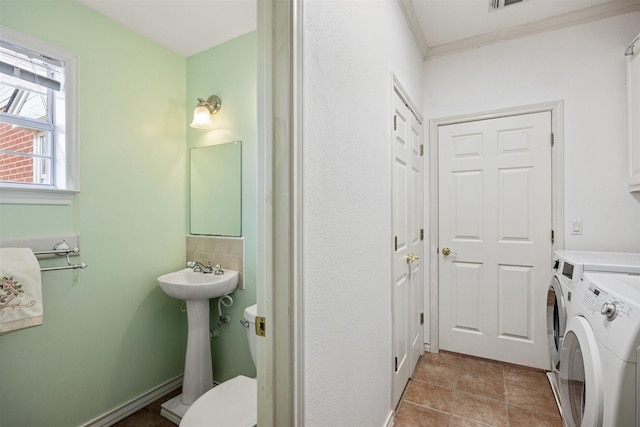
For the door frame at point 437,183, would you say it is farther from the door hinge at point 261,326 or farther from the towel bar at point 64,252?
the towel bar at point 64,252

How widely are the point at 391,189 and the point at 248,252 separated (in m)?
1.13

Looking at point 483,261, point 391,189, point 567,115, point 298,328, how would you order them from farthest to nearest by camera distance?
point 483,261 < point 567,115 < point 391,189 < point 298,328

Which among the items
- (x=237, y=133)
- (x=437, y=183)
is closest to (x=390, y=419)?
(x=437, y=183)

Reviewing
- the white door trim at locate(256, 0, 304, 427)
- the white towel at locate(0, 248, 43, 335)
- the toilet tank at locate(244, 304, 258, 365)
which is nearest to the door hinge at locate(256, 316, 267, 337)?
the white door trim at locate(256, 0, 304, 427)

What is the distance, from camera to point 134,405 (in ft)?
6.59

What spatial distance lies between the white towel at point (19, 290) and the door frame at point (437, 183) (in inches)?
105

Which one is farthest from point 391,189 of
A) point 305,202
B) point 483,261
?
point 483,261

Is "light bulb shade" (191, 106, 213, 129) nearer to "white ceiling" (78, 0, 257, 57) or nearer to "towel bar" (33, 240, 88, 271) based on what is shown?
"white ceiling" (78, 0, 257, 57)

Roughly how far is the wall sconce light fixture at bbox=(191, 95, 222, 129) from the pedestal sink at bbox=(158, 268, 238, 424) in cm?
113

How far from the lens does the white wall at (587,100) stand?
2.05m

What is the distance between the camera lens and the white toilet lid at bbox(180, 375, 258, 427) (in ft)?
4.41

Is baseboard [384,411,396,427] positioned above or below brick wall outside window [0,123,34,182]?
below

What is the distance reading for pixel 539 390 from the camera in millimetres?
2039

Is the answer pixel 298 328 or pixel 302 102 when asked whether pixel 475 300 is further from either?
pixel 302 102
